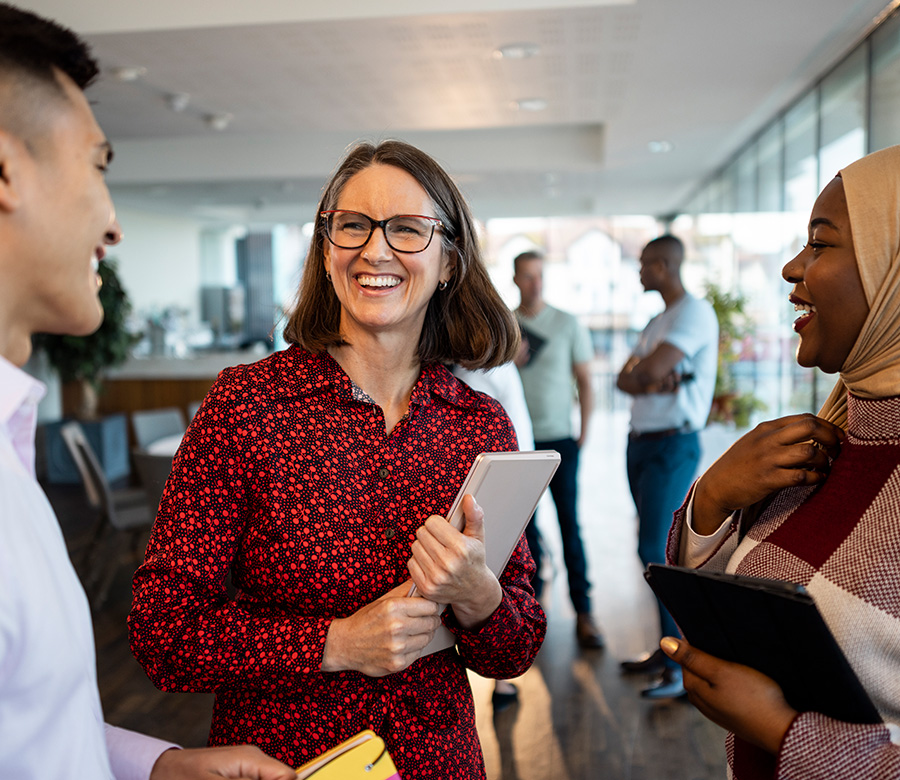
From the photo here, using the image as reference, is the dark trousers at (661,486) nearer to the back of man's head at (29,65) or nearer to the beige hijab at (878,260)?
the beige hijab at (878,260)

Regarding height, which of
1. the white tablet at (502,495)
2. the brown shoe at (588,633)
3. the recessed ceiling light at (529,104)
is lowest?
the brown shoe at (588,633)

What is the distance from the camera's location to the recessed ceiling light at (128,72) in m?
4.76

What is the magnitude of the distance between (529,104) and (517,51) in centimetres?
137

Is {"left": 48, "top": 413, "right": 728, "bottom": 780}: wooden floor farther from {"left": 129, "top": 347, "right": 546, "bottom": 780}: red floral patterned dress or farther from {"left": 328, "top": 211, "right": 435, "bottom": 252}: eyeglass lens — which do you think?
{"left": 328, "top": 211, "right": 435, "bottom": 252}: eyeglass lens

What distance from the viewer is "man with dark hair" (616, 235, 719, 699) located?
3.56m

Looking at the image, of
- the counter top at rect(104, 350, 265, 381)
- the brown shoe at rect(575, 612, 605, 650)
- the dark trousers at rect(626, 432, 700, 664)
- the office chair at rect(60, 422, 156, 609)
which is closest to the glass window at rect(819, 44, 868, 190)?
the dark trousers at rect(626, 432, 700, 664)

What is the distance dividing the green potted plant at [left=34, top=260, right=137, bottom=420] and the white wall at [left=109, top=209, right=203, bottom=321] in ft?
9.64

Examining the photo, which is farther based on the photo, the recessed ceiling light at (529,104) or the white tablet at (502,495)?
the recessed ceiling light at (529,104)

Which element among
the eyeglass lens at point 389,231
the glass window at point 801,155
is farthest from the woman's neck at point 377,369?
the glass window at point 801,155

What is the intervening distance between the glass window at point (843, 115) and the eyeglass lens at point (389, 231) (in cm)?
334

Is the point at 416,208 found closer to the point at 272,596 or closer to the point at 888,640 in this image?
the point at 272,596

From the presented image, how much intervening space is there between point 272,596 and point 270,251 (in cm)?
1484

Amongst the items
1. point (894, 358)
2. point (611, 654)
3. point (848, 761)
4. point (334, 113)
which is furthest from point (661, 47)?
point (848, 761)

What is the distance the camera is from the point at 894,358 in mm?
1034
